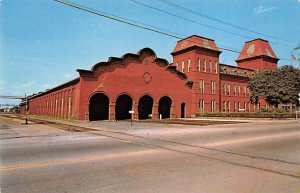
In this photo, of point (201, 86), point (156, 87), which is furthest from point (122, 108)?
point (201, 86)

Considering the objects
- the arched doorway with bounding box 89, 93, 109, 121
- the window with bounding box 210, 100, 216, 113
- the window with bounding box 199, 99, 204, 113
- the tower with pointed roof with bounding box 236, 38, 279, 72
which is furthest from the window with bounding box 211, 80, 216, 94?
the arched doorway with bounding box 89, 93, 109, 121

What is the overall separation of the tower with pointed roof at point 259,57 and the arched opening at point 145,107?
106 ft

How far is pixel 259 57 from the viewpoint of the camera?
66500mm

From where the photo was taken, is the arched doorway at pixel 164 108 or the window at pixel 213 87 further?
the window at pixel 213 87

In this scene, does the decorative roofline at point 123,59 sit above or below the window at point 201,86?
above

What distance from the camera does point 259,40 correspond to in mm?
68438

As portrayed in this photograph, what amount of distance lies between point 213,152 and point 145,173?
431 centimetres

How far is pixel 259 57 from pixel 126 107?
Answer: 127 ft

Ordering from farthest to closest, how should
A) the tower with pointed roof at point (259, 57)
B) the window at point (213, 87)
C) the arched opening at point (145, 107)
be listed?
the tower with pointed roof at point (259, 57) → the window at point (213, 87) → the arched opening at point (145, 107)

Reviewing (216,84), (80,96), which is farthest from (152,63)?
(216,84)

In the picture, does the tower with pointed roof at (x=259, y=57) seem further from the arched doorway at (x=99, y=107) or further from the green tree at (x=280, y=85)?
the arched doorway at (x=99, y=107)

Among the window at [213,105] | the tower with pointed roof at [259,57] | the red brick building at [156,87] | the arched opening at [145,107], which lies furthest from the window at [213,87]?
the tower with pointed roof at [259,57]

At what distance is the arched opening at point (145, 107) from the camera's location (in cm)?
4796

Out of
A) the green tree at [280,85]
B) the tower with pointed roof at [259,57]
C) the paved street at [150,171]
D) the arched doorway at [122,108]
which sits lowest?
the paved street at [150,171]
